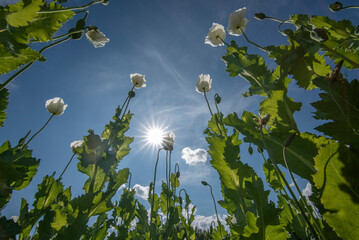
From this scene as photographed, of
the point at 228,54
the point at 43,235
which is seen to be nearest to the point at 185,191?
the point at 43,235

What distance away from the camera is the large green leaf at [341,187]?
70cm

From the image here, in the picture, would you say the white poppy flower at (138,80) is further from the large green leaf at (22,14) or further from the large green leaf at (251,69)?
the large green leaf at (22,14)

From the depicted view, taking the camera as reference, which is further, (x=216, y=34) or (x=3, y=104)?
(x=216, y=34)

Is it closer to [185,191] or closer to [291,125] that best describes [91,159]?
[291,125]

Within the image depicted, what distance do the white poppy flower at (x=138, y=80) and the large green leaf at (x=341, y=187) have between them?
2936 mm

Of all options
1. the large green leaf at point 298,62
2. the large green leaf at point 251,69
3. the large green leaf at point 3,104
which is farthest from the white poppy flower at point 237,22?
the large green leaf at point 3,104

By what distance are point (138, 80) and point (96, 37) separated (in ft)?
4.16

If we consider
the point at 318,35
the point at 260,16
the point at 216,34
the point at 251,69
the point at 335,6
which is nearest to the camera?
the point at 318,35

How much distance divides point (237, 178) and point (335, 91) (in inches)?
28.6

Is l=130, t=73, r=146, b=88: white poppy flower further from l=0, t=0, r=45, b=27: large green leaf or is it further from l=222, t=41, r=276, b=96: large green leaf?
l=0, t=0, r=45, b=27: large green leaf

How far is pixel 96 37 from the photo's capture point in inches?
85.0

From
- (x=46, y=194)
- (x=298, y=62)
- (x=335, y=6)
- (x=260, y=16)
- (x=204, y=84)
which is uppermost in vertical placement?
(x=204, y=84)

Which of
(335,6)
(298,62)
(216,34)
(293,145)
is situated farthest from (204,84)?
(293,145)

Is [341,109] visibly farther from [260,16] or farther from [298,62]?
[260,16]
